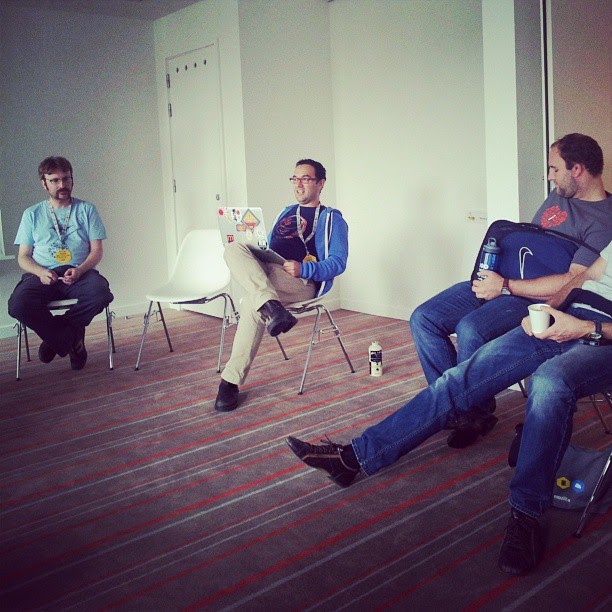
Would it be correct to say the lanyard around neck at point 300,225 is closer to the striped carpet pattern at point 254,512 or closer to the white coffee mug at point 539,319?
the striped carpet pattern at point 254,512

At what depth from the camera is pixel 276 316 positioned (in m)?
3.94

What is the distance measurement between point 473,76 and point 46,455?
371cm

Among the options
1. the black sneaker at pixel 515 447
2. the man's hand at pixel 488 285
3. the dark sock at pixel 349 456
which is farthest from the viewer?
the man's hand at pixel 488 285

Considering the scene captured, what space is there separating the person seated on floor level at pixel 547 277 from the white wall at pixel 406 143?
1921mm

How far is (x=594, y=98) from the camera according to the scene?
14.4 ft

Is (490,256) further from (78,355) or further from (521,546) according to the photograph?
(78,355)

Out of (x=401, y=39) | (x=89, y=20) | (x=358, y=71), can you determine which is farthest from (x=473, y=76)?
(x=89, y=20)

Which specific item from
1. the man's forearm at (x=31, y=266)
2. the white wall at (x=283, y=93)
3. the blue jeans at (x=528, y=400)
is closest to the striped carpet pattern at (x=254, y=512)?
the blue jeans at (x=528, y=400)

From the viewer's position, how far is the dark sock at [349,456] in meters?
2.82

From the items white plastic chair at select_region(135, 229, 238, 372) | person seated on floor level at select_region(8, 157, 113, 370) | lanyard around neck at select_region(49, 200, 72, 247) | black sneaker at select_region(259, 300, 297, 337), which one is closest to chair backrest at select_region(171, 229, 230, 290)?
white plastic chair at select_region(135, 229, 238, 372)

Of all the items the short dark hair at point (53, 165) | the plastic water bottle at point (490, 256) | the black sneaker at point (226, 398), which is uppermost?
the short dark hair at point (53, 165)

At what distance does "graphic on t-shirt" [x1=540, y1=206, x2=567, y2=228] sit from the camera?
10.6 ft

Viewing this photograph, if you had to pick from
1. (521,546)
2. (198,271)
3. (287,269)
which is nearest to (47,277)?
(198,271)

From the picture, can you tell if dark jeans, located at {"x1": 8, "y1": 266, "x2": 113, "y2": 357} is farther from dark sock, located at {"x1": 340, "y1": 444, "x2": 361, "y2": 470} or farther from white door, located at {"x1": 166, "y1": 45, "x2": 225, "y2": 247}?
dark sock, located at {"x1": 340, "y1": 444, "x2": 361, "y2": 470}
